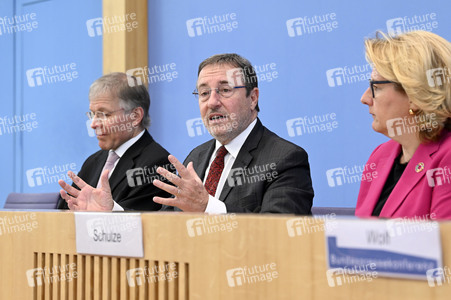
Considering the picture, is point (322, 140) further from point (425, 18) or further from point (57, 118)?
point (57, 118)

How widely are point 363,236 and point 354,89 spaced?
2.17 m

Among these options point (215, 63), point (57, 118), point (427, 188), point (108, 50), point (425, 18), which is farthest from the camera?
point (57, 118)

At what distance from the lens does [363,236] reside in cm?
68

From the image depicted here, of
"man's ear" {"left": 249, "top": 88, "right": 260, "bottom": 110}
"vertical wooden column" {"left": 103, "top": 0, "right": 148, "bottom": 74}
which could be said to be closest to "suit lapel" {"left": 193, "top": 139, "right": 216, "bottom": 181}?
"man's ear" {"left": 249, "top": 88, "right": 260, "bottom": 110}

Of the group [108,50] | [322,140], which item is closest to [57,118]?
[108,50]

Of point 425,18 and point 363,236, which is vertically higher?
point 425,18
